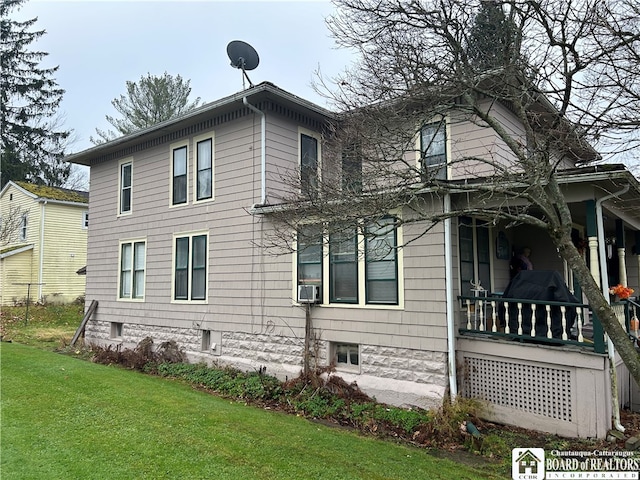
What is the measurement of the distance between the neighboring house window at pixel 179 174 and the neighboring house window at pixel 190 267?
1.07 meters

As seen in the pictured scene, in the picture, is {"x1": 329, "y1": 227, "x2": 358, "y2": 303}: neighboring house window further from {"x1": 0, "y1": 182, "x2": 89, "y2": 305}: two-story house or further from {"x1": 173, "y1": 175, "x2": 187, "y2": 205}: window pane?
{"x1": 0, "y1": 182, "x2": 89, "y2": 305}: two-story house

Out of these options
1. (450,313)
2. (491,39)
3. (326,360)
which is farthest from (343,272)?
(491,39)

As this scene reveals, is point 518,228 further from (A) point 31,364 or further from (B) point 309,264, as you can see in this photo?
(A) point 31,364

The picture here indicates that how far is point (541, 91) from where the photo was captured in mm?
4898

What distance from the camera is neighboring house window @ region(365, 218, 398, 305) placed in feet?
25.0

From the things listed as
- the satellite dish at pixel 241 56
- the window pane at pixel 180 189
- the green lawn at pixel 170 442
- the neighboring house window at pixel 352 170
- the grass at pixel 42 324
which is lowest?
the green lawn at pixel 170 442

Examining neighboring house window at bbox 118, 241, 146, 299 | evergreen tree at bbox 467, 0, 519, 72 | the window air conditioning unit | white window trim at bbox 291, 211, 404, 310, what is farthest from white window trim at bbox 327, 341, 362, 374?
neighboring house window at bbox 118, 241, 146, 299

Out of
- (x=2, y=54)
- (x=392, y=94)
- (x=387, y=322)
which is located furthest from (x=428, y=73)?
(x=2, y=54)

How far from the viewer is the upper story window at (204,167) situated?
10773 millimetres

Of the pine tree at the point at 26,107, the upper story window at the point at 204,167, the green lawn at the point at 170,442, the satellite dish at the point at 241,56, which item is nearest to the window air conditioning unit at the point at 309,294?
the green lawn at the point at 170,442

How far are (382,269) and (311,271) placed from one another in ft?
5.19

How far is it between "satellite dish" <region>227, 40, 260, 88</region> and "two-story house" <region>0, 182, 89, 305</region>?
13.9 metres

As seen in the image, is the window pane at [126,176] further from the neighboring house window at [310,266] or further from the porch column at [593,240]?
the porch column at [593,240]

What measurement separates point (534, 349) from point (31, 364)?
9909mm
